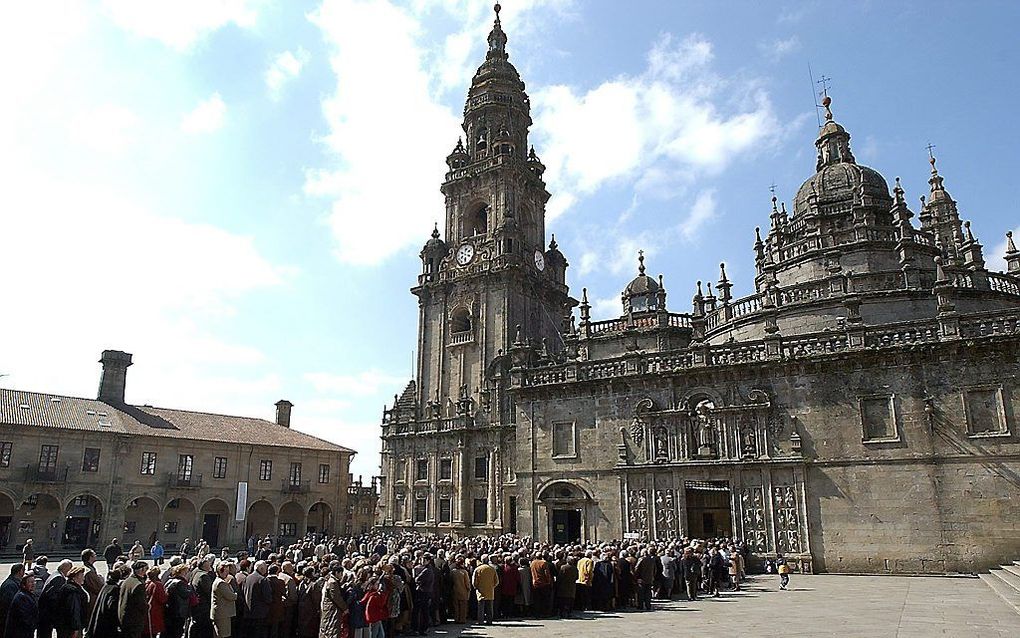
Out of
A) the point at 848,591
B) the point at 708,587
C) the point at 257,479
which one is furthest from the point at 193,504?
the point at 848,591

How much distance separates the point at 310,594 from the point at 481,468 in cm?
3219

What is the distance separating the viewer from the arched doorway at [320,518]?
53.0m

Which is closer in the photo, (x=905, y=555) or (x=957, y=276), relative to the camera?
(x=905, y=555)

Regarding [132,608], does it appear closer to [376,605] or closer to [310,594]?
[310,594]

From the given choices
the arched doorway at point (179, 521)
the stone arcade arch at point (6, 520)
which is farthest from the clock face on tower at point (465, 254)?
the stone arcade arch at point (6, 520)

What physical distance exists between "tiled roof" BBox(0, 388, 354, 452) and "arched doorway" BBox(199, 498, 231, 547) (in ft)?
15.0

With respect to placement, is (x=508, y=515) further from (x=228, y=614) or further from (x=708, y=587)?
(x=228, y=614)

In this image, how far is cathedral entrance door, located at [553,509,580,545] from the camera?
29.9m

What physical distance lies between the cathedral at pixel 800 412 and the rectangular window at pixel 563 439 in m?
0.09

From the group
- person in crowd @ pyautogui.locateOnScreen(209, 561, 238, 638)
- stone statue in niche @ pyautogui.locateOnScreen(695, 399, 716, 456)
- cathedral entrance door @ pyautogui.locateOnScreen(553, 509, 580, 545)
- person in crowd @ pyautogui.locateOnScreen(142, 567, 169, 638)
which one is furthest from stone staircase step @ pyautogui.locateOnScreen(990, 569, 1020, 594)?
person in crowd @ pyautogui.locateOnScreen(142, 567, 169, 638)

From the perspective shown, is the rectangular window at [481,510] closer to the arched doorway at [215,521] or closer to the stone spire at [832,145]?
the arched doorway at [215,521]

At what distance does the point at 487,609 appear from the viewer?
50.1ft

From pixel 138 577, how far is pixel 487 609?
7.27 metres

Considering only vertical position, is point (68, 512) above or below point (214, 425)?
below
